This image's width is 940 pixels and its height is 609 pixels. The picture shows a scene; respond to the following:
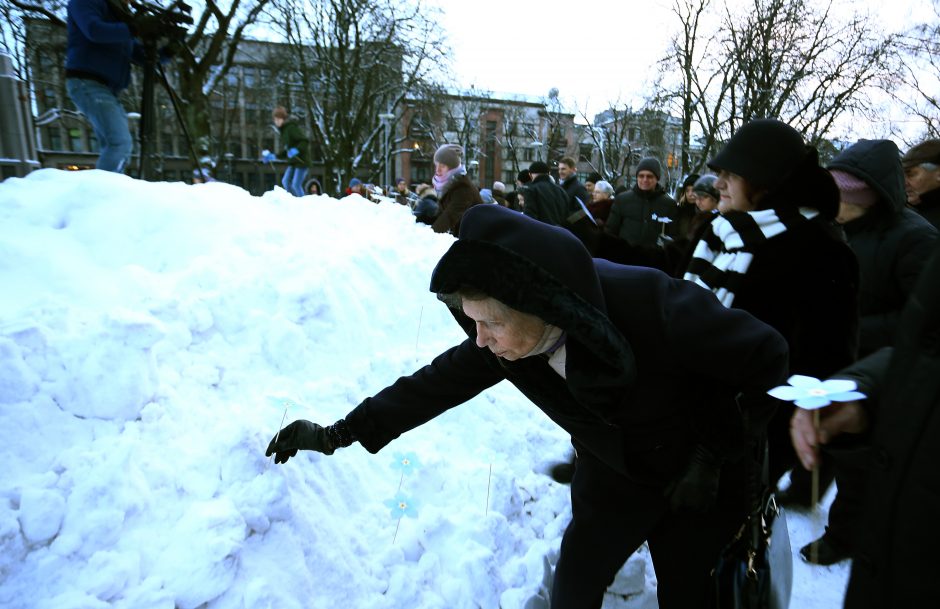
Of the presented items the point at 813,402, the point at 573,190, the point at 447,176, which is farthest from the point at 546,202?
the point at 813,402

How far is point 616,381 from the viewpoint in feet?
4.94

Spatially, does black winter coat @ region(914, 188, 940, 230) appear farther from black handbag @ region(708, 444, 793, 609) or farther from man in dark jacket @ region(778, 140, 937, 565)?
black handbag @ region(708, 444, 793, 609)

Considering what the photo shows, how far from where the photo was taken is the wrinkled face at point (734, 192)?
2.43 meters

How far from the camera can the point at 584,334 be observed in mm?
1419

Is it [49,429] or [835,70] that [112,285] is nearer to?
[49,429]

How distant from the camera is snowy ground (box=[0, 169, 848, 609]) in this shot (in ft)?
6.61

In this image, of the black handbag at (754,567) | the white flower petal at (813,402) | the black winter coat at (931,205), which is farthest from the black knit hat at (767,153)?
the black winter coat at (931,205)

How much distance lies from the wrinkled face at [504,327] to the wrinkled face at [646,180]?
5.30 m

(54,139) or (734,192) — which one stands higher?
(734,192)

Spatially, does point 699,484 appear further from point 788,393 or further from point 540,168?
point 540,168

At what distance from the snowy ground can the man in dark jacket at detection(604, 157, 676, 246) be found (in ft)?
10.1

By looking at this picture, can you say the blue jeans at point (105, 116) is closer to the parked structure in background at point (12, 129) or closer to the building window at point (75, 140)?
the parked structure in background at point (12, 129)

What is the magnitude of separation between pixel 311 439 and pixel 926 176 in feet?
13.5

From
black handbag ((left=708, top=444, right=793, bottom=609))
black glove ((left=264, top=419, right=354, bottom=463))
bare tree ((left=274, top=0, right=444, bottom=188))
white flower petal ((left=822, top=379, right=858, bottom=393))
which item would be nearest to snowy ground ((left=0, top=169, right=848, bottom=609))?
black glove ((left=264, top=419, right=354, bottom=463))
